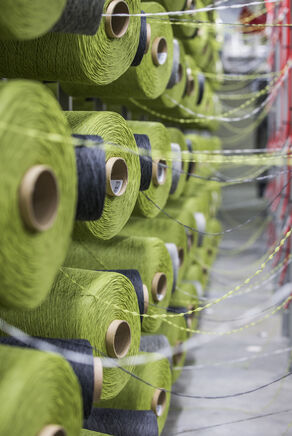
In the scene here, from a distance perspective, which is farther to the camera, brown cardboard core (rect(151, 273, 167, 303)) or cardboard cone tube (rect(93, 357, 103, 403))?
brown cardboard core (rect(151, 273, 167, 303))

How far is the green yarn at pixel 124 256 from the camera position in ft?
5.40

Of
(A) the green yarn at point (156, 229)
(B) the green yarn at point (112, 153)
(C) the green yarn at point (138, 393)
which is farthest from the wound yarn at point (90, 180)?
(A) the green yarn at point (156, 229)

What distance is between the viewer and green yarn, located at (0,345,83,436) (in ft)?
2.73

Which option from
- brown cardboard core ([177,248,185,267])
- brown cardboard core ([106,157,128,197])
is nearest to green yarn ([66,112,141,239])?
brown cardboard core ([106,157,128,197])

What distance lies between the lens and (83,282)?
132 centimetres

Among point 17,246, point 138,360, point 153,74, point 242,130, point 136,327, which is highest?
point 153,74

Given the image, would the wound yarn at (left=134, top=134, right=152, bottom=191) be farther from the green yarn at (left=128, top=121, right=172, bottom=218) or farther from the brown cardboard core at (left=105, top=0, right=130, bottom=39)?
the brown cardboard core at (left=105, top=0, right=130, bottom=39)

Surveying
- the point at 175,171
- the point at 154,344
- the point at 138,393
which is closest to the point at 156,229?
the point at 175,171

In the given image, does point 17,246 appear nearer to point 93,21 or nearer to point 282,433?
point 93,21

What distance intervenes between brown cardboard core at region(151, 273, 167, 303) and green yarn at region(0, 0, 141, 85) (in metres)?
0.65

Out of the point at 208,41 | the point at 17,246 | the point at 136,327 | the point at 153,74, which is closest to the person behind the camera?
the point at 17,246

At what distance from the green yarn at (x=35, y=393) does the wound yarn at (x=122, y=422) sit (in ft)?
1.91

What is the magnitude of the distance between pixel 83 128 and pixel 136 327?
1.69 feet

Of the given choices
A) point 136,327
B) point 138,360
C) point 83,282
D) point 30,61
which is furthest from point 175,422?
point 30,61
